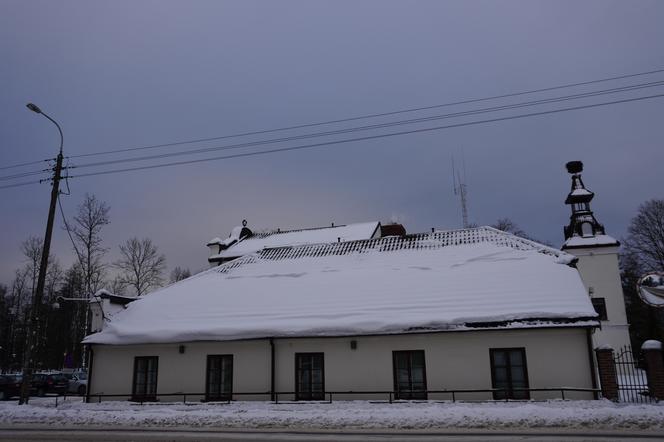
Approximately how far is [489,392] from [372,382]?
390 centimetres

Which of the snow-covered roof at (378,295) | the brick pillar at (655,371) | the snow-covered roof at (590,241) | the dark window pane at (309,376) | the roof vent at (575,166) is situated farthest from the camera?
the roof vent at (575,166)

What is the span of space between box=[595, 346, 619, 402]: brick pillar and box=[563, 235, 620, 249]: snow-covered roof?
2081 centimetres

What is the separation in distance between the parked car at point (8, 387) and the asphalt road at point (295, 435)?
18.5 meters

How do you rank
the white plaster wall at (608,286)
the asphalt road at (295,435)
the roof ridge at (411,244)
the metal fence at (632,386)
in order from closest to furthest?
the asphalt road at (295,435) → the metal fence at (632,386) → the roof ridge at (411,244) → the white plaster wall at (608,286)

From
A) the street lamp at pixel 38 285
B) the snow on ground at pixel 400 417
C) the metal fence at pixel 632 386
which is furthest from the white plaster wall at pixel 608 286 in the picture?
the street lamp at pixel 38 285

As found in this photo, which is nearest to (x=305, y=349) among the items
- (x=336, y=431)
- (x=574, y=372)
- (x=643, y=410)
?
(x=336, y=431)

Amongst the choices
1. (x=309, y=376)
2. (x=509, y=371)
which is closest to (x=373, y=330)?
(x=309, y=376)

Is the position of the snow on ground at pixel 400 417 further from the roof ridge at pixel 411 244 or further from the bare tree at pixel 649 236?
the bare tree at pixel 649 236

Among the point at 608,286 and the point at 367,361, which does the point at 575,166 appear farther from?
the point at 367,361

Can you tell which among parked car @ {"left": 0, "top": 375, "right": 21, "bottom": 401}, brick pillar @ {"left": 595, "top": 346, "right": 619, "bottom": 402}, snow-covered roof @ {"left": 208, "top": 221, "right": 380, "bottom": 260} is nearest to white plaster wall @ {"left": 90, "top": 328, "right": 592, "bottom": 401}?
brick pillar @ {"left": 595, "top": 346, "right": 619, "bottom": 402}

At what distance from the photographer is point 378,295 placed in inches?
802

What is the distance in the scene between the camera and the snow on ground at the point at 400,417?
12.1 m

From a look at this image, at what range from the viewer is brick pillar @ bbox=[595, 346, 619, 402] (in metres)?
16.2

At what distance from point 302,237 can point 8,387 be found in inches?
821
